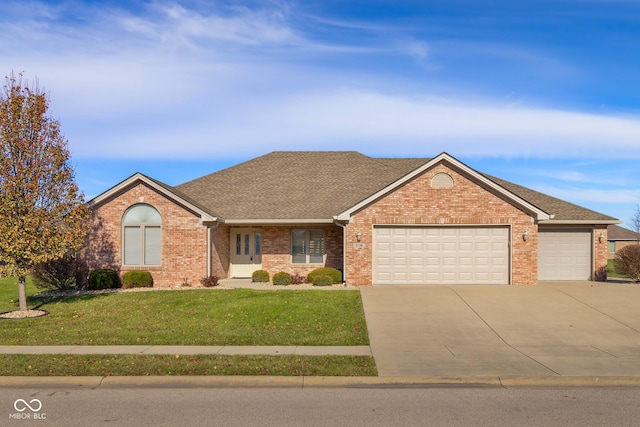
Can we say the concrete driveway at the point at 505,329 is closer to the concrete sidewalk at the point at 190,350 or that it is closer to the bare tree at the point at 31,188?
the concrete sidewalk at the point at 190,350

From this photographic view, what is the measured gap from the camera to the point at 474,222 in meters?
22.0

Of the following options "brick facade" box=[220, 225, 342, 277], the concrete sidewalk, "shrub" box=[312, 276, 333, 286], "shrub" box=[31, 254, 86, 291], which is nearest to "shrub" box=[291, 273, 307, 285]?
"brick facade" box=[220, 225, 342, 277]

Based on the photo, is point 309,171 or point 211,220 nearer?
point 211,220

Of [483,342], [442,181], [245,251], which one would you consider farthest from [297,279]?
[483,342]

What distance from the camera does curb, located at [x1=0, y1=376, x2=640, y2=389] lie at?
9.38m

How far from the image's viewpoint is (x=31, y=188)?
55.3ft

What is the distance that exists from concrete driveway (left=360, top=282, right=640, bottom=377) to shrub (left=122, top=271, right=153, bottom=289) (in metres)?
8.72

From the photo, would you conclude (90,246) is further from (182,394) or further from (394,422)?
(394,422)

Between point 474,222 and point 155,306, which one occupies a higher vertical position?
point 474,222

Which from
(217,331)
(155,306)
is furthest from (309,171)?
(217,331)

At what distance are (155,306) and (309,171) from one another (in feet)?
47.6

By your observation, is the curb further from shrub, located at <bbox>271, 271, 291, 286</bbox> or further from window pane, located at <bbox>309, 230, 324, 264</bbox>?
window pane, located at <bbox>309, 230, 324, 264</bbox>

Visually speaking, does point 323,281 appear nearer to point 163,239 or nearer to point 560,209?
point 163,239

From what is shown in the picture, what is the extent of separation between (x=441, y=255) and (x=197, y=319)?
34.6 ft
